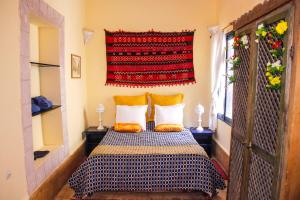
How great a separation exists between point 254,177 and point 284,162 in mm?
419

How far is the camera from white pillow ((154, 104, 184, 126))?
3865 mm

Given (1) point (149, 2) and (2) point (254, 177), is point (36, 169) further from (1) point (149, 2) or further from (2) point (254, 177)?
(1) point (149, 2)

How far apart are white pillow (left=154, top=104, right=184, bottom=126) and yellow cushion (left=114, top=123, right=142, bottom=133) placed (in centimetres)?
35

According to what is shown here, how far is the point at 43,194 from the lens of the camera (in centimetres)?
248

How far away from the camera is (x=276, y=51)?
1.42 metres

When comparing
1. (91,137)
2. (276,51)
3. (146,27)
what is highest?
(146,27)

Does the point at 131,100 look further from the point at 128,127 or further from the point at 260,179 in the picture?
the point at 260,179

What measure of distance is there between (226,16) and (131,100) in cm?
208

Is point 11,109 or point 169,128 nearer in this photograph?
point 11,109

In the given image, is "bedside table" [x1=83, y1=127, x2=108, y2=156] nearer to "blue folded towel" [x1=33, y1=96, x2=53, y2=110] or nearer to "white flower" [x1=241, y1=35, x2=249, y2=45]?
"blue folded towel" [x1=33, y1=96, x2=53, y2=110]

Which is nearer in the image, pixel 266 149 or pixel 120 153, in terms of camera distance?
pixel 266 149

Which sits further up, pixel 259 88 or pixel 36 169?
pixel 259 88

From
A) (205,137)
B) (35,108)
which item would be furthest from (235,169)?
(35,108)

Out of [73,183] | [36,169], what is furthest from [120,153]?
[36,169]
